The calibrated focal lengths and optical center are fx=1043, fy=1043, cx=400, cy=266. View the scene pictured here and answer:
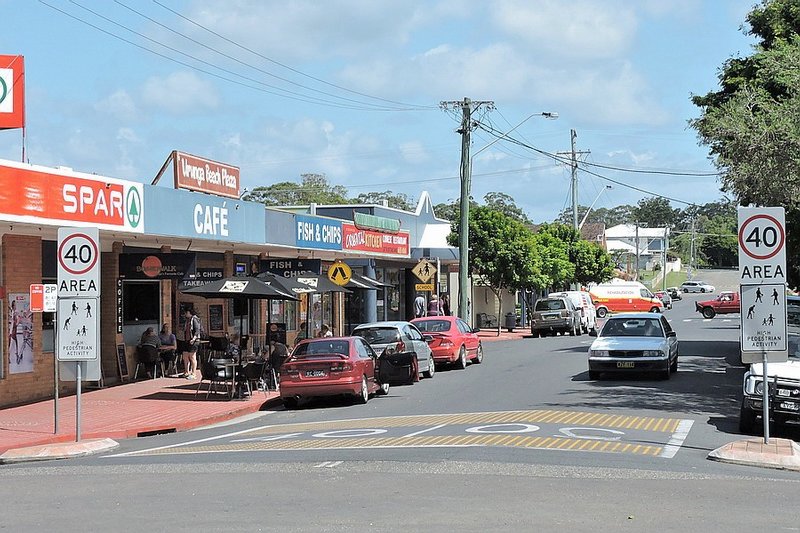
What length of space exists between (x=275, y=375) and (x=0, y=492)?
13781mm

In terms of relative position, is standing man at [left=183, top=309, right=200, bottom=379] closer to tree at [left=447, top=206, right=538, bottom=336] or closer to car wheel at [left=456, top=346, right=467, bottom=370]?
car wheel at [left=456, top=346, right=467, bottom=370]

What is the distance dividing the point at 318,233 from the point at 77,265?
18.2 meters

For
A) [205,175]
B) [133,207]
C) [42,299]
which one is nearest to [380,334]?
[205,175]

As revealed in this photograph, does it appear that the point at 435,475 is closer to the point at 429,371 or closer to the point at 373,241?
the point at 429,371

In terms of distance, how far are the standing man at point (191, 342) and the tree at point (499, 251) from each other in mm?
24689

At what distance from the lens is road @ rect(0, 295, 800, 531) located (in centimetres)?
915

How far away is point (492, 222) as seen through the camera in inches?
2016

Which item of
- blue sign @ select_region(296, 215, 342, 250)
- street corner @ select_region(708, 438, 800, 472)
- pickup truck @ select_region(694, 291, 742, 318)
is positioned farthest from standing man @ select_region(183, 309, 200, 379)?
pickup truck @ select_region(694, 291, 742, 318)

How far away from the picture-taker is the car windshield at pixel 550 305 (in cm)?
4862

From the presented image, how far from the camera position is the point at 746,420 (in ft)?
51.1

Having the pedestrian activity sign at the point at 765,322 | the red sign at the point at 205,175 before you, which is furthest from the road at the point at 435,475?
the red sign at the point at 205,175

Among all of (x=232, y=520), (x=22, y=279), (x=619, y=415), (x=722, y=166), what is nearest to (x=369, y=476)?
(x=232, y=520)

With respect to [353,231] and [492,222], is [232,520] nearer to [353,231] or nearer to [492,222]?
[353,231]

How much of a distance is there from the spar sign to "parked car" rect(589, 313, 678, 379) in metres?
10.5
